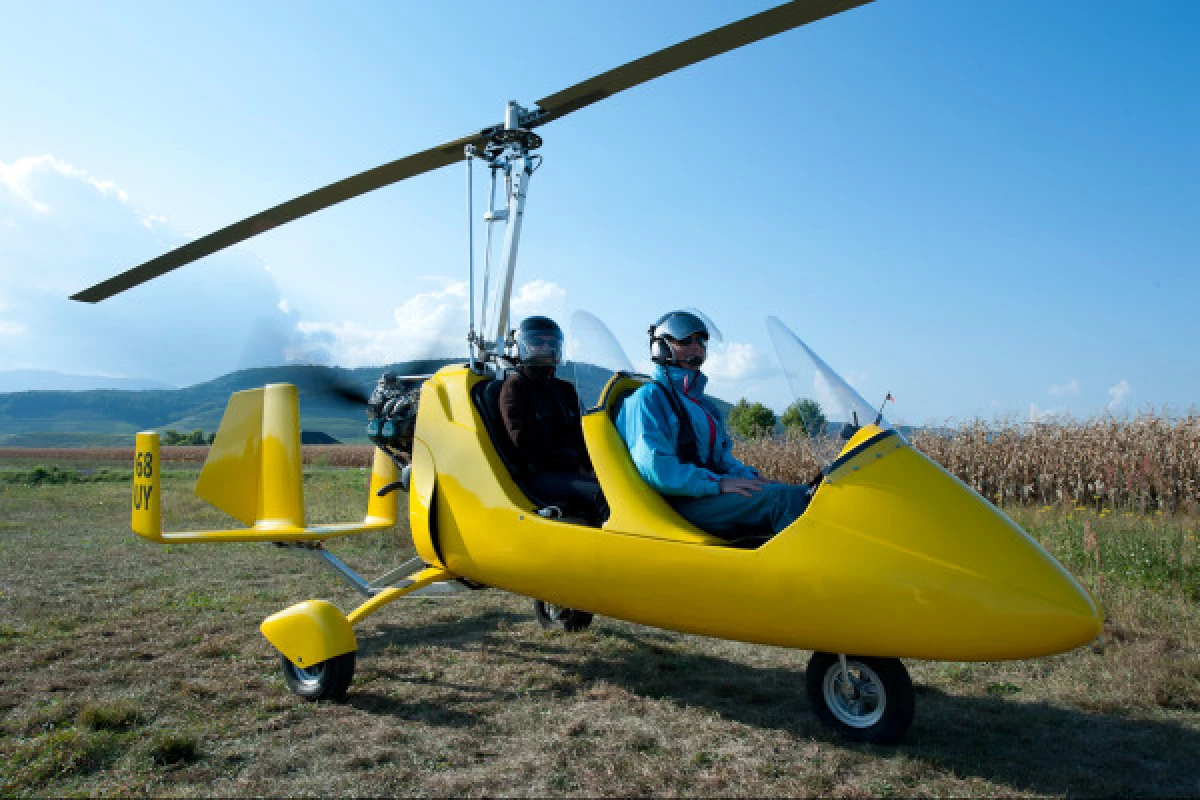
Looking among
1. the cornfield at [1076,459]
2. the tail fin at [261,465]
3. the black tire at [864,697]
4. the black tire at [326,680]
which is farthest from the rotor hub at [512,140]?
the cornfield at [1076,459]

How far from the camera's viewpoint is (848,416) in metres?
3.71

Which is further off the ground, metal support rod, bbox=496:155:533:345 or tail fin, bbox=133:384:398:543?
metal support rod, bbox=496:155:533:345

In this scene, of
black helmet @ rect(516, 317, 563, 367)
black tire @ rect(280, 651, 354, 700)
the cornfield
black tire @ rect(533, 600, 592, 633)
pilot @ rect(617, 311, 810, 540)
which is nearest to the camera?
pilot @ rect(617, 311, 810, 540)

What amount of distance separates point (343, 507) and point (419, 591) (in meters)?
9.60

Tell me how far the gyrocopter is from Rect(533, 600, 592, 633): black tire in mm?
34

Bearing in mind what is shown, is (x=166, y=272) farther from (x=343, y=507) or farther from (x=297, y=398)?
(x=343, y=507)

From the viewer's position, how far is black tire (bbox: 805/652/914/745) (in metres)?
3.30

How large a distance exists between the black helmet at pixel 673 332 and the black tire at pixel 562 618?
2471mm

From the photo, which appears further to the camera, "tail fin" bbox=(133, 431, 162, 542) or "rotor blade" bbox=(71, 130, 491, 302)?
"rotor blade" bbox=(71, 130, 491, 302)

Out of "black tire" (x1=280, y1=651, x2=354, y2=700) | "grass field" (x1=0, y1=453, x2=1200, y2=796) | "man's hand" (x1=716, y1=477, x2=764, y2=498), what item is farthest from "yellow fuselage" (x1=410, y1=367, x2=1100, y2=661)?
"black tire" (x1=280, y1=651, x2=354, y2=700)

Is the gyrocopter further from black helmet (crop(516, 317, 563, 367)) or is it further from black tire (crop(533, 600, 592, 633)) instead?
black helmet (crop(516, 317, 563, 367))

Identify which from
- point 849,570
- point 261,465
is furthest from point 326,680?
point 849,570

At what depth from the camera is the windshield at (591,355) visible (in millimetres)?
4699

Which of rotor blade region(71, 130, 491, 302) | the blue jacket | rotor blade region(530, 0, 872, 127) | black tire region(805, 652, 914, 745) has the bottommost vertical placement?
black tire region(805, 652, 914, 745)
